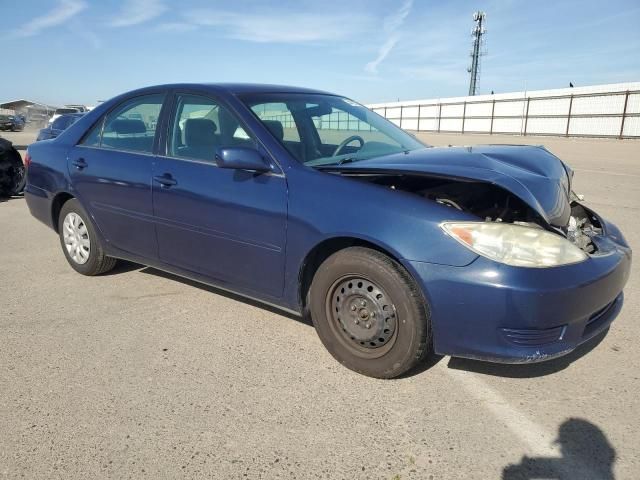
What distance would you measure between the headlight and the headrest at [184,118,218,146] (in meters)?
1.78

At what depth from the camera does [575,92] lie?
30.8m

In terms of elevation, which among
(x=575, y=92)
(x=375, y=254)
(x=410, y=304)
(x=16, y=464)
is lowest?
(x=16, y=464)

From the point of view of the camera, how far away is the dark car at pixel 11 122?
33.7 meters

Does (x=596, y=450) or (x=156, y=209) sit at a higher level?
(x=156, y=209)

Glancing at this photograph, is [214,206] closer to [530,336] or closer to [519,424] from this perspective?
[530,336]

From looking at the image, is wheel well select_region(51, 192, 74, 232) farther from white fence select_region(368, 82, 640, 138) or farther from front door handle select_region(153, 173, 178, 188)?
white fence select_region(368, 82, 640, 138)

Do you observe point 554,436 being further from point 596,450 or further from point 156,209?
point 156,209

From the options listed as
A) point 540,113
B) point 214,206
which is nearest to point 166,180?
point 214,206

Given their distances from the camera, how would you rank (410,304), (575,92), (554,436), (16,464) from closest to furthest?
(16,464) → (554,436) → (410,304) → (575,92)

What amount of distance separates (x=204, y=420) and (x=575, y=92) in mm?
34026

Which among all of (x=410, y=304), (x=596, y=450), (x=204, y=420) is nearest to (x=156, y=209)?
(x=204, y=420)

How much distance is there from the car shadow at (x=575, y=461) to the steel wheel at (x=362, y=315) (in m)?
0.84

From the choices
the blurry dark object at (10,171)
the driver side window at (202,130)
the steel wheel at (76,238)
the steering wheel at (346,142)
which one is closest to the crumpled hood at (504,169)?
the steering wheel at (346,142)

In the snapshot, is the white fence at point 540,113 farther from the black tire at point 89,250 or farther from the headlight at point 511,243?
the black tire at point 89,250
